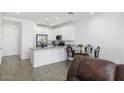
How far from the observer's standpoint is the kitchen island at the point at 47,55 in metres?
4.98

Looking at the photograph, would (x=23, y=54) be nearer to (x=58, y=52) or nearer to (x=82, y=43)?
(x=58, y=52)

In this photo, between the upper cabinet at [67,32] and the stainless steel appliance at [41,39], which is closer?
the upper cabinet at [67,32]

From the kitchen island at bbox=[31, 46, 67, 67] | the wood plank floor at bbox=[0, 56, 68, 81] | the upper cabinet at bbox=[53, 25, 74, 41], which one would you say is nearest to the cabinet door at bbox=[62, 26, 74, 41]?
the upper cabinet at bbox=[53, 25, 74, 41]

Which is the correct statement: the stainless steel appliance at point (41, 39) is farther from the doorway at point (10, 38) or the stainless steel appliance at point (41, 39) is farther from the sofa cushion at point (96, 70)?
the sofa cushion at point (96, 70)

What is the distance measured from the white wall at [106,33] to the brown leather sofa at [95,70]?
143 inches

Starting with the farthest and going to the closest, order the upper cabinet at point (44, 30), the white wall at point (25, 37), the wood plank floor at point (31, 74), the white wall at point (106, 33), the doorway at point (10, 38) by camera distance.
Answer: the upper cabinet at point (44, 30) < the doorway at point (10, 38) < the white wall at point (25, 37) < the white wall at point (106, 33) < the wood plank floor at point (31, 74)

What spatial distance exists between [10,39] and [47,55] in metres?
3.44

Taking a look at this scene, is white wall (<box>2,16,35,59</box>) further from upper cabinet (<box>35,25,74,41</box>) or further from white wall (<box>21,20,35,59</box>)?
upper cabinet (<box>35,25,74,41</box>)

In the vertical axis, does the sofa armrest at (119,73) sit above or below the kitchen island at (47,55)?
above

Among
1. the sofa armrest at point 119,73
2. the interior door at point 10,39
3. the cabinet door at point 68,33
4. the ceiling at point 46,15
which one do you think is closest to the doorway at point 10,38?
the interior door at point 10,39

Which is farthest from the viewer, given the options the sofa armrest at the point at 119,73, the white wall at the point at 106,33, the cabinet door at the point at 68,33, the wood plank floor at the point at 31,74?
the cabinet door at the point at 68,33

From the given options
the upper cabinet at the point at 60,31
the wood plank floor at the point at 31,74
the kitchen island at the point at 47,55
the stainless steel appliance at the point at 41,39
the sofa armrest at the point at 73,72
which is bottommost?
Result: the wood plank floor at the point at 31,74

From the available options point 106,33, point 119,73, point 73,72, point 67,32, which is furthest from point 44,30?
point 119,73
